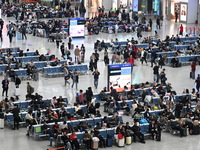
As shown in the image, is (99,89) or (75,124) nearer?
(75,124)

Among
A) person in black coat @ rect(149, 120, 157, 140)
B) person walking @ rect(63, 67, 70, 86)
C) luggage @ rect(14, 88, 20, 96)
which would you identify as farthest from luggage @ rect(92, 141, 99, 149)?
person walking @ rect(63, 67, 70, 86)

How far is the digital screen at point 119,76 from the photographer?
36.1 meters

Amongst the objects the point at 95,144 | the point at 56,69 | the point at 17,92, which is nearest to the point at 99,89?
the point at 56,69

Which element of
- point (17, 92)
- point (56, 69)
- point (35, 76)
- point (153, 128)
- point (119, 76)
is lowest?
point (153, 128)

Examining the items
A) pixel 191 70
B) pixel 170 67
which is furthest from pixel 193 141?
pixel 170 67

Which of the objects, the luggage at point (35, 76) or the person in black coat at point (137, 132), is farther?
the luggage at point (35, 76)

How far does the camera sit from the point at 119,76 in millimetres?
36344

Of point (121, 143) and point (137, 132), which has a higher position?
point (137, 132)

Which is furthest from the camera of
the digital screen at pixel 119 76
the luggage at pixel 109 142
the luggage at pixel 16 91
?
the luggage at pixel 16 91

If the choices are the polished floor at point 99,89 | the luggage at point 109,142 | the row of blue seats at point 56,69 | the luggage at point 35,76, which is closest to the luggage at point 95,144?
the luggage at point 109,142

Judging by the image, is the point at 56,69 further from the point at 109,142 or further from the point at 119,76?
the point at 109,142

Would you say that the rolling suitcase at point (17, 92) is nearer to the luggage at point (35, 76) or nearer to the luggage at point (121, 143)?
the luggage at point (35, 76)

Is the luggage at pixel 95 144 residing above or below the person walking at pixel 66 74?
below

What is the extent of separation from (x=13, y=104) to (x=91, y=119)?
4.59 m
